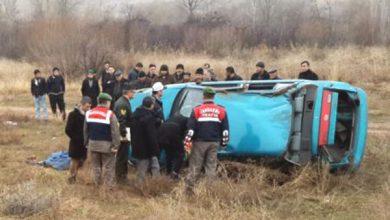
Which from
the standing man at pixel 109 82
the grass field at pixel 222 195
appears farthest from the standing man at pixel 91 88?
the grass field at pixel 222 195

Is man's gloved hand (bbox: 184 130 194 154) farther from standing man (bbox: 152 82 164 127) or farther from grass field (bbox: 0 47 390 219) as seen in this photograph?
standing man (bbox: 152 82 164 127)

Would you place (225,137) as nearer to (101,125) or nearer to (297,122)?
(297,122)

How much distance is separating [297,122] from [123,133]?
250 cm

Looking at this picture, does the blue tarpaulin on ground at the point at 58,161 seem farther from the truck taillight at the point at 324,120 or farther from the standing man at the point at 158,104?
the truck taillight at the point at 324,120

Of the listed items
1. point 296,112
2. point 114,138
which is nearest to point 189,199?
point 114,138

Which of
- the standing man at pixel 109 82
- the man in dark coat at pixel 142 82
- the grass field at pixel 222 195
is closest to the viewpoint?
the grass field at pixel 222 195

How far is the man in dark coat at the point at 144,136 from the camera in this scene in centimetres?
871

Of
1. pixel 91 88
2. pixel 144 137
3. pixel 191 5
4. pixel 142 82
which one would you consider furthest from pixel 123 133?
pixel 191 5

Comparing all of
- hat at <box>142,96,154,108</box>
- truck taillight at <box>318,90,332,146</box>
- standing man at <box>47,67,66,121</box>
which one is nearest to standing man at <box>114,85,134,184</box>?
hat at <box>142,96,154,108</box>

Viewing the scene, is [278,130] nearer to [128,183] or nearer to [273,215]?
[273,215]

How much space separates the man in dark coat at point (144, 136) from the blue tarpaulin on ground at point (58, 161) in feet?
6.89

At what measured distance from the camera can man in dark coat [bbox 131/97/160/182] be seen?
871cm

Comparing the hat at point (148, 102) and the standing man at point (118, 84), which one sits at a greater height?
the hat at point (148, 102)

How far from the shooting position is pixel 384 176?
9.37 m
